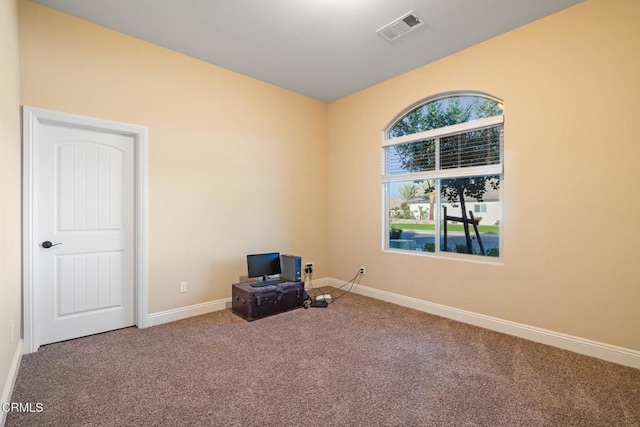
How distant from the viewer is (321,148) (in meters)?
4.90

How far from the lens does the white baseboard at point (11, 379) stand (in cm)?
172

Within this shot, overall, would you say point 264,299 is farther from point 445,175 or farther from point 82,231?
point 445,175

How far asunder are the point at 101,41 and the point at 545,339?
16.4 feet

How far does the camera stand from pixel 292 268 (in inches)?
151

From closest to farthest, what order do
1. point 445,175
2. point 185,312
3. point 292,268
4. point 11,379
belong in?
point 11,379
point 185,312
point 445,175
point 292,268

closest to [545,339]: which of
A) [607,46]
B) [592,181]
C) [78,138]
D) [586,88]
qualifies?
[592,181]

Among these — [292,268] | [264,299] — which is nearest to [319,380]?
[264,299]

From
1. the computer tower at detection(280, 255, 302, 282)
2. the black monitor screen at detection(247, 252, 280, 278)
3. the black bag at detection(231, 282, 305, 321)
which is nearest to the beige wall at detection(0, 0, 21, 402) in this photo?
the black bag at detection(231, 282, 305, 321)

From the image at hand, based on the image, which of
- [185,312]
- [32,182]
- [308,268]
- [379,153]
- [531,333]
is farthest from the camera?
[308,268]

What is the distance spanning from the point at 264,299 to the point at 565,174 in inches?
126

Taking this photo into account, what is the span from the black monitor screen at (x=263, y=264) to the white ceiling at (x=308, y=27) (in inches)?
92.3

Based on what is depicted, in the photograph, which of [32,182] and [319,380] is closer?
[319,380]

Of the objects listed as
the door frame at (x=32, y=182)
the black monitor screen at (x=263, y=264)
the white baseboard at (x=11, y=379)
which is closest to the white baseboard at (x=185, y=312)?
the door frame at (x=32, y=182)

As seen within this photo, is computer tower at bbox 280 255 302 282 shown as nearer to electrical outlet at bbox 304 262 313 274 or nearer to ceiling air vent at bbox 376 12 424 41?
electrical outlet at bbox 304 262 313 274
